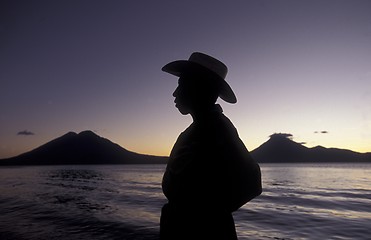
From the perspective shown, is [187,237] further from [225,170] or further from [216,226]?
[225,170]

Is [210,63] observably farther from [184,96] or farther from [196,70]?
[184,96]

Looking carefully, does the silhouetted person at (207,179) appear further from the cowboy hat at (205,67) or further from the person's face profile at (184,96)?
the cowboy hat at (205,67)

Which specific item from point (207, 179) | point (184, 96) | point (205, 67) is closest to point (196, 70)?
point (205, 67)

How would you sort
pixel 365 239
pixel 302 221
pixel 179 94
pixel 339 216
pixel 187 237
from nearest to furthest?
pixel 187 237
pixel 179 94
pixel 365 239
pixel 302 221
pixel 339 216

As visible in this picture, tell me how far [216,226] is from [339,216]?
60.8 ft

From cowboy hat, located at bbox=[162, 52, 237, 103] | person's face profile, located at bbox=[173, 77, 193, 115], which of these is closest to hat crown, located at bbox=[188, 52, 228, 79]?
cowboy hat, located at bbox=[162, 52, 237, 103]

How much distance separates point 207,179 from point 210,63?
0.89m

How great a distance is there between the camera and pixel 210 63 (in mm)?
1964

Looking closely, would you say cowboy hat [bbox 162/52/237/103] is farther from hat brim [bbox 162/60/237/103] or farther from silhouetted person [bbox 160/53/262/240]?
silhouetted person [bbox 160/53/262/240]

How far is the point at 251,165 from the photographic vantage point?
1.57 metres

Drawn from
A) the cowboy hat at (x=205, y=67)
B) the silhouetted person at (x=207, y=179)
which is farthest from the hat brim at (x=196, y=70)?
the silhouetted person at (x=207, y=179)

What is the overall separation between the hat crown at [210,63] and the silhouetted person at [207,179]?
0.21 metres

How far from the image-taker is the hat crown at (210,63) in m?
1.94

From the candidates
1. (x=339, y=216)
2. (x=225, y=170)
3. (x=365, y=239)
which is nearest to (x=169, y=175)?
(x=225, y=170)
